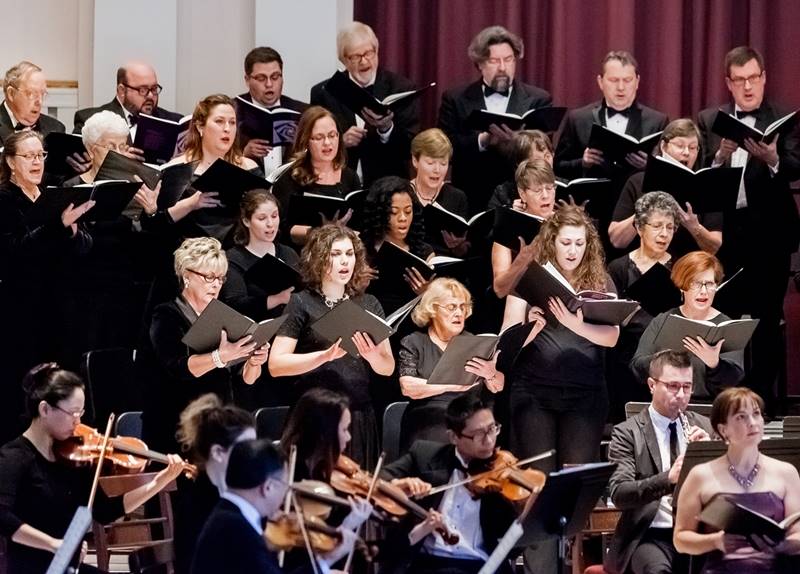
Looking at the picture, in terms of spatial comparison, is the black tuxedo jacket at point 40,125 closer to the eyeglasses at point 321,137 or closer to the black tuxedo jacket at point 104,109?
the black tuxedo jacket at point 104,109

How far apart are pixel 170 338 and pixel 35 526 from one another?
1.15 m

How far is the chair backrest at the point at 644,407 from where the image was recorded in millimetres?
6539

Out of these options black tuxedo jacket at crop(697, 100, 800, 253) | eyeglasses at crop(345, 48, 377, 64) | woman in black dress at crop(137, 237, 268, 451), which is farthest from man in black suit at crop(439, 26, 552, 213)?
woman in black dress at crop(137, 237, 268, 451)

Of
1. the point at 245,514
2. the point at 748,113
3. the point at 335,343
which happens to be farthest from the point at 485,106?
the point at 245,514

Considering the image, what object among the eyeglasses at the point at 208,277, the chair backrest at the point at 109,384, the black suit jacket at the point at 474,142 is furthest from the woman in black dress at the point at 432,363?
the black suit jacket at the point at 474,142

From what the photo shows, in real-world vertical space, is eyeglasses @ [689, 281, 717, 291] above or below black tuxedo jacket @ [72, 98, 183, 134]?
below

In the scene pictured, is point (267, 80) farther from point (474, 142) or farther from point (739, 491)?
point (739, 491)

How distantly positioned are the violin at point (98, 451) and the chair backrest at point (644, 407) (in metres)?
1.74

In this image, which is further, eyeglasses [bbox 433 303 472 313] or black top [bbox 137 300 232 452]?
eyeglasses [bbox 433 303 472 313]

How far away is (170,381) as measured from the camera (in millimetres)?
6578

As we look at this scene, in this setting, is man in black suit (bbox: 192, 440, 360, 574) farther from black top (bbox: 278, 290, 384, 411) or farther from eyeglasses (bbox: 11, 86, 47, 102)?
eyeglasses (bbox: 11, 86, 47, 102)

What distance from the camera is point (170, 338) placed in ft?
21.5

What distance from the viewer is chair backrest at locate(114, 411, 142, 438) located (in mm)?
6641

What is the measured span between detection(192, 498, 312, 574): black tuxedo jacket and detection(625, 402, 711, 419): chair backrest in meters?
2.39
